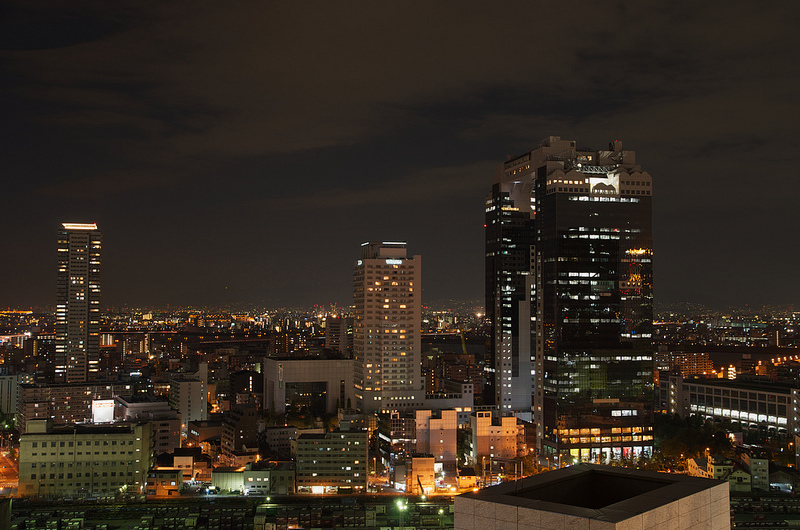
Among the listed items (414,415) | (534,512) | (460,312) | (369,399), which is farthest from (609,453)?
(460,312)

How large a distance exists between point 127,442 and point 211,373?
24903 mm

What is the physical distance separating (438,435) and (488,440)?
161cm

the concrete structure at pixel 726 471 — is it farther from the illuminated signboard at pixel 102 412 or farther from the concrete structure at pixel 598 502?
the illuminated signboard at pixel 102 412

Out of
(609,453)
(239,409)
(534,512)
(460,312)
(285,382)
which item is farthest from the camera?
(460,312)

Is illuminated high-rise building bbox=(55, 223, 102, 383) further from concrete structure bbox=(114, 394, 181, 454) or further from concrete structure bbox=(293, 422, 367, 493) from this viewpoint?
concrete structure bbox=(293, 422, 367, 493)

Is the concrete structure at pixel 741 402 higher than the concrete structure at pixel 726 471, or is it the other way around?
the concrete structure at pixel 741 402

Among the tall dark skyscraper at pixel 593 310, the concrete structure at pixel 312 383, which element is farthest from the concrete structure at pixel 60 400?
the tall dark skyscraper at pixel 593 310

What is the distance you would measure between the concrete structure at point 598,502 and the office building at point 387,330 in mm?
28232

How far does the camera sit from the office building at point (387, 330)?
3294cm

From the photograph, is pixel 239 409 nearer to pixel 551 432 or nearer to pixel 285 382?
pixel 285 382

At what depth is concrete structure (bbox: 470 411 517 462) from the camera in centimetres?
2595

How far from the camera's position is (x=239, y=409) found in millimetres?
30109

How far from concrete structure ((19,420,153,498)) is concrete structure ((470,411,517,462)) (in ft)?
33.4

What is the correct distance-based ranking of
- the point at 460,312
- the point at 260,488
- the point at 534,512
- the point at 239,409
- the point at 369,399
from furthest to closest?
the point at 460,312
the point at 369,399
the point at 239,409
the point at 260,488
the point at 534,512
